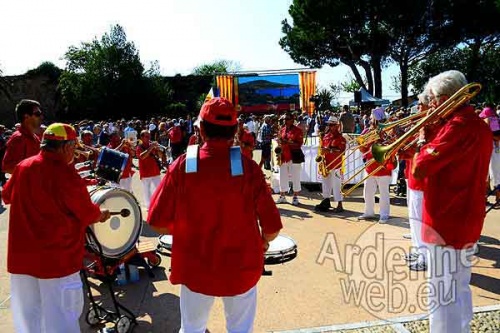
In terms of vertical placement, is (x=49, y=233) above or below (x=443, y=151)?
below

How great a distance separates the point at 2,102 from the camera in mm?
44375

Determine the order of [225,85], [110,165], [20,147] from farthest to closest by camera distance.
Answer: [225,85], [110,165], [20,147]

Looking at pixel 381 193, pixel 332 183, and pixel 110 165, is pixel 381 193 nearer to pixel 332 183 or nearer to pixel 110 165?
pixel 332 183

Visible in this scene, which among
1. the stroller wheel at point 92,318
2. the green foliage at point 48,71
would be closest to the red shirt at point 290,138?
the stroller wheel at point 92,318

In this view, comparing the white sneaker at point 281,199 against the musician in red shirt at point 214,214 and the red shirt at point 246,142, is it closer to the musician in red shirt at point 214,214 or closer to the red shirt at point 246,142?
the red shirt at point 246,142

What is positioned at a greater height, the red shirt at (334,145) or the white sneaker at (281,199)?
the red shirt at (334,145)

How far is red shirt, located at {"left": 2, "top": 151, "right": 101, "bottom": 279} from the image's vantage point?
3117mm

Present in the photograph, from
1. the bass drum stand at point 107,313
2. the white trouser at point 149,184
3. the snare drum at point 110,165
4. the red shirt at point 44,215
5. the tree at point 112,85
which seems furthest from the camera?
the tree at point 112,85

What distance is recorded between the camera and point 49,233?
3.15m

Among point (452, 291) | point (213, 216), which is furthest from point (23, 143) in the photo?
point (452, 291)

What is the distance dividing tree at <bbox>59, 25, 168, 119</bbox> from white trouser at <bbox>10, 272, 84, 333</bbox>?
136 feet

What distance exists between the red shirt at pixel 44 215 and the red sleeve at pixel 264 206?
1.33 m

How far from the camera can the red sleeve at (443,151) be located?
3.15 meters

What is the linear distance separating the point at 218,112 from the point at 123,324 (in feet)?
8.20
